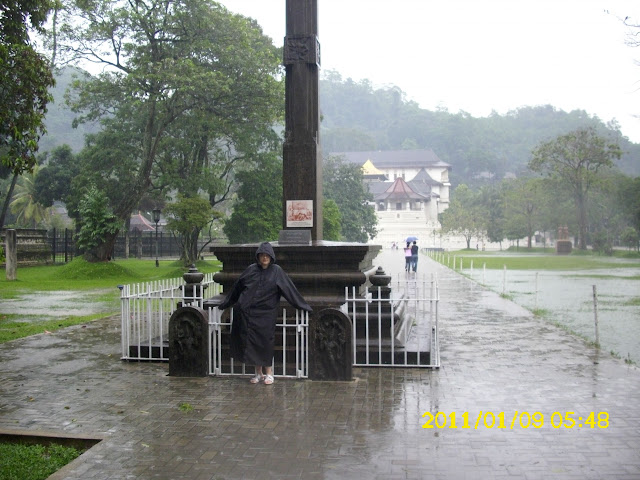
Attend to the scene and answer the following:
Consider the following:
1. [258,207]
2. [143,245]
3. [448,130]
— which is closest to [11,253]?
[258,207]

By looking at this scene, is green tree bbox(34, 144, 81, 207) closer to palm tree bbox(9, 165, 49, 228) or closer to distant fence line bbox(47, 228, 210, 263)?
distant fence line bbox(47, 228, 210, 263)

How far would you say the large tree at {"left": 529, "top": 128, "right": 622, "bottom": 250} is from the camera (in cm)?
5081

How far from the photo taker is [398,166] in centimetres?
11094

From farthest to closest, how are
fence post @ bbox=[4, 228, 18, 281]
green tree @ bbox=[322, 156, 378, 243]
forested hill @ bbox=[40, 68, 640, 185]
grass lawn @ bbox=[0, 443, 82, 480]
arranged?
forested hill @ bbox=[40, 68, 640, 185] < green tree @ bbox=[322, 156, 378, 243] < fence post @ bbox=[4, 228, 18, 281] < grass lawn @ bbox=[0, 443, 82, 480]

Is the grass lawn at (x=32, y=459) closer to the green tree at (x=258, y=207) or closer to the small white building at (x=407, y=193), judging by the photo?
the green tree at (x=258, y=207)

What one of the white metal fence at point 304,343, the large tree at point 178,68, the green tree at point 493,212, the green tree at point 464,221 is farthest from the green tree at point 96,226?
the green tree at point 464,221

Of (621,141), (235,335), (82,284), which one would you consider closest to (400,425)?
(235,335)

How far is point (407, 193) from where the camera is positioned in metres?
91.0

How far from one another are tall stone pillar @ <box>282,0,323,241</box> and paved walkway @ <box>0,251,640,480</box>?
291cm

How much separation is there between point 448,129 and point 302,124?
12233 cm

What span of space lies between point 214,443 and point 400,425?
4.95 ft

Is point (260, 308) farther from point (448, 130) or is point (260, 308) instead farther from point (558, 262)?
point (448, 130)

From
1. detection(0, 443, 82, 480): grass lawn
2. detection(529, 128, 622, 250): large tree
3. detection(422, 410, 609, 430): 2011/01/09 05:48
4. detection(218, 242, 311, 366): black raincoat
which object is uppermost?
detection(529, 128, 622, 250): large tree

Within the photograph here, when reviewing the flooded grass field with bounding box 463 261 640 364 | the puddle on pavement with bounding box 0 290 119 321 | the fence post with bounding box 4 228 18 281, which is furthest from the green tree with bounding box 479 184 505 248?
the puddle on pavement with bounding box 0 290 119 321
